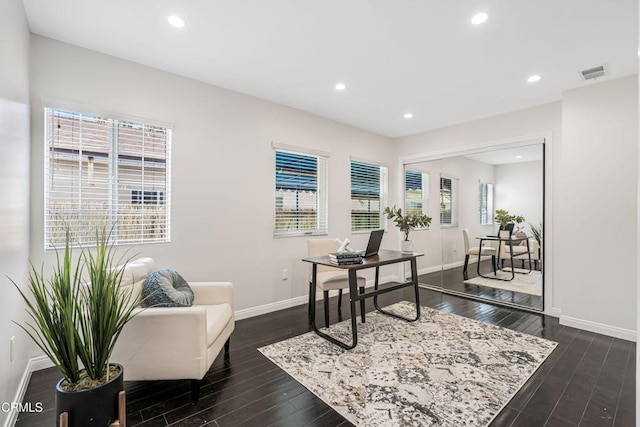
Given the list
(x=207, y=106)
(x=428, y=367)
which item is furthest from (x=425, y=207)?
(x=207, y=106)

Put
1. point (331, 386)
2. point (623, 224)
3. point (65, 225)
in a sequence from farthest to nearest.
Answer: point (623, 224) → point (65, 225) → point (331, 386)

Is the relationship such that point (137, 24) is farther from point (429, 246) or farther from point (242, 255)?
point (429, 246)

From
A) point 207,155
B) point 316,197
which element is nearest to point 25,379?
point 207,155

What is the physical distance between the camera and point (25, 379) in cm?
217

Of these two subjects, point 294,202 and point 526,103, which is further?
point 294,202

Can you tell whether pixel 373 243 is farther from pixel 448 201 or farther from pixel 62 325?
pixel 62 325

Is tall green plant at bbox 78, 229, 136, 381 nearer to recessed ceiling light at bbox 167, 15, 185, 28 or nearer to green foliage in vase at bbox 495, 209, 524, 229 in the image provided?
recessed ceiling light at bbox 167, 15, 185, 28

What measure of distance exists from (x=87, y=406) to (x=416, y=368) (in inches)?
83.4

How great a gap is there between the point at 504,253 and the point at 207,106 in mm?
4320

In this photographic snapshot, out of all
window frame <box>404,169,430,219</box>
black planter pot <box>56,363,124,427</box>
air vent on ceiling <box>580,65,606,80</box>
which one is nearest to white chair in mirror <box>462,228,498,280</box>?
window frame <box>404,169,430,219</box>

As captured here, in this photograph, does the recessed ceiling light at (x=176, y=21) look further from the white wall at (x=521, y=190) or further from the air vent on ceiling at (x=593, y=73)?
the white wall at (x=521, y=190)

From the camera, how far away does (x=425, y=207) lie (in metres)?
5.19

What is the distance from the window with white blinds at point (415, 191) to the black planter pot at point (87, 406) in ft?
15.7

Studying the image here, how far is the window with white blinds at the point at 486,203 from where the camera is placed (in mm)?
4316
